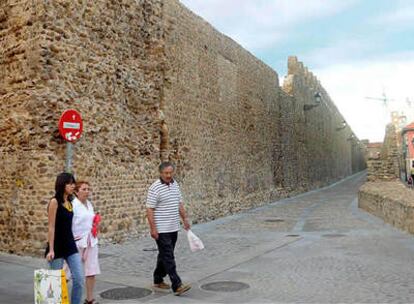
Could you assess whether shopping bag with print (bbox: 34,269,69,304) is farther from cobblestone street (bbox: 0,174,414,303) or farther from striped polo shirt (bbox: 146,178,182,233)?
striped polo shirt (bbox: 146,178,182,233)

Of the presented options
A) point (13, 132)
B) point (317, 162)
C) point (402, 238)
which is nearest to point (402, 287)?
point (402, 238)

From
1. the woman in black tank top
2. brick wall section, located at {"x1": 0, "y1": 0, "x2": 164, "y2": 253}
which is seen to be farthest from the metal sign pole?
the woman in black tank top

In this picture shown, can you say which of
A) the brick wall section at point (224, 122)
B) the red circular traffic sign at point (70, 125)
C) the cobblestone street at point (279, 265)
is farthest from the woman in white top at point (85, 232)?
the brick wall section at point (224, 122)

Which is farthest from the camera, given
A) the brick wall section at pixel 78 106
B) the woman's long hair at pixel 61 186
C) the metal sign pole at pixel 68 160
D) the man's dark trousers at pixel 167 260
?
the brick wall section at pixel 78 106

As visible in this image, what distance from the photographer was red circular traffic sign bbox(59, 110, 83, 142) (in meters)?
7.81

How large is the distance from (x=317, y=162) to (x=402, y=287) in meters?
27.9

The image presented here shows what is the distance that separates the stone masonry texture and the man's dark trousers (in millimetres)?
3137

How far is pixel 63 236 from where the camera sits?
4680 mm

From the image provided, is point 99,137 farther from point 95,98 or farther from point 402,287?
point 402,287

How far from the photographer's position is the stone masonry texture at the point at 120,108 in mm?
8539

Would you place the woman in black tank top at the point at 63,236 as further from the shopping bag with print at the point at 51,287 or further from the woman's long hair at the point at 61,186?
the shopping bag with print at the point at 51,287

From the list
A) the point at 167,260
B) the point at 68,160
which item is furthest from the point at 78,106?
the point at 167,260

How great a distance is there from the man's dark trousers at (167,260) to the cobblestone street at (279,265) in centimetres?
22

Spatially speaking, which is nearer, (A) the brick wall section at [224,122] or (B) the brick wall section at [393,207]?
(B) the brick wall section at [393,207]
